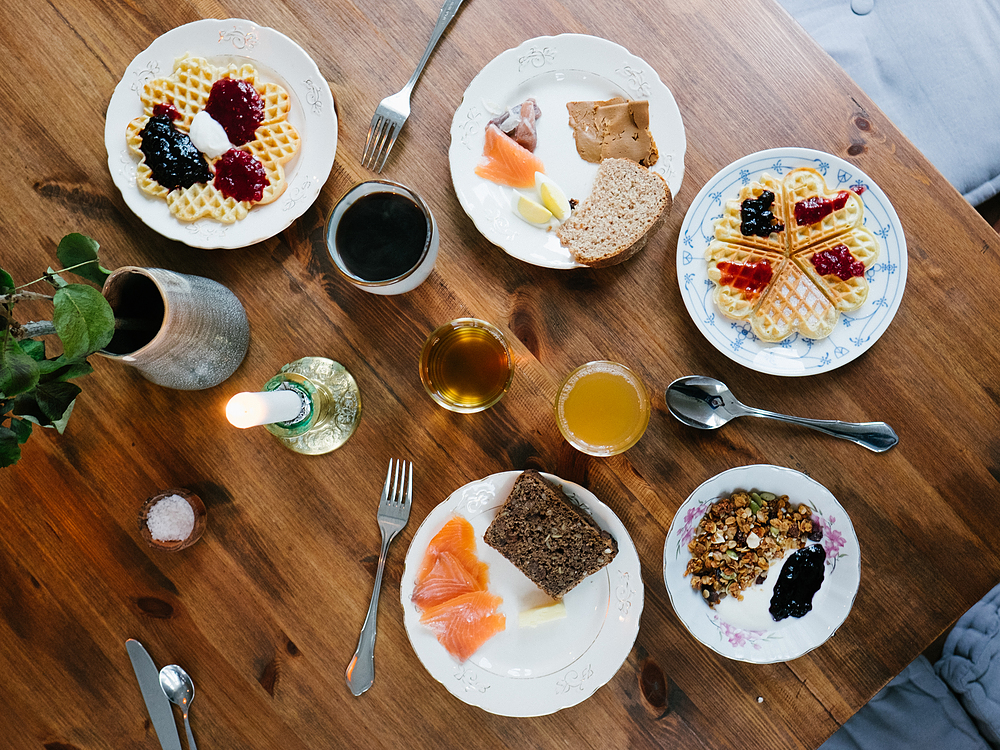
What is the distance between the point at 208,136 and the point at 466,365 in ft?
2.68

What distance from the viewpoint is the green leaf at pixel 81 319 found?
0.95 metres

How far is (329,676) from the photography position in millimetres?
1592

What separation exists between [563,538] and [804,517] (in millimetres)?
593

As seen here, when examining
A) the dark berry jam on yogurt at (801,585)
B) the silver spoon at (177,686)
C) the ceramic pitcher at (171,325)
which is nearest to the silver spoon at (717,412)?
the dark berry jam on yogurt at (801,585)

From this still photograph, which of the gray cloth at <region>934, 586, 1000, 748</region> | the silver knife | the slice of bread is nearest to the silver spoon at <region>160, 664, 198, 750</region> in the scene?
the silver knife

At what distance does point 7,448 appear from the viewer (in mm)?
1040

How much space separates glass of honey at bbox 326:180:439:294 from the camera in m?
1.39

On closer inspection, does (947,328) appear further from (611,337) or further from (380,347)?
(380,347)

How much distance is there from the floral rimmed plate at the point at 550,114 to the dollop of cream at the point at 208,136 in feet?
1.79

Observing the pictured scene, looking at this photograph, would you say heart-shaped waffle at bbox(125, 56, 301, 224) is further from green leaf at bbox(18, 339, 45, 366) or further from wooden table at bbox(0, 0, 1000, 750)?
green leaf at bbox(18, 339, 45, 366)

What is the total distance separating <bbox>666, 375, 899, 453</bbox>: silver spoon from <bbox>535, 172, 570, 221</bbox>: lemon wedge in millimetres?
498

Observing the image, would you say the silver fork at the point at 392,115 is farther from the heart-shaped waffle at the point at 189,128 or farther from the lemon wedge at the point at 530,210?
the lemon wedge at the point at 530,210

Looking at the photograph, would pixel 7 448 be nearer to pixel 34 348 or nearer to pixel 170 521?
pixel 34 348

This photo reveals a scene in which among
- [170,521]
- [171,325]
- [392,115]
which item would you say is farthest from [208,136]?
[170,521]
